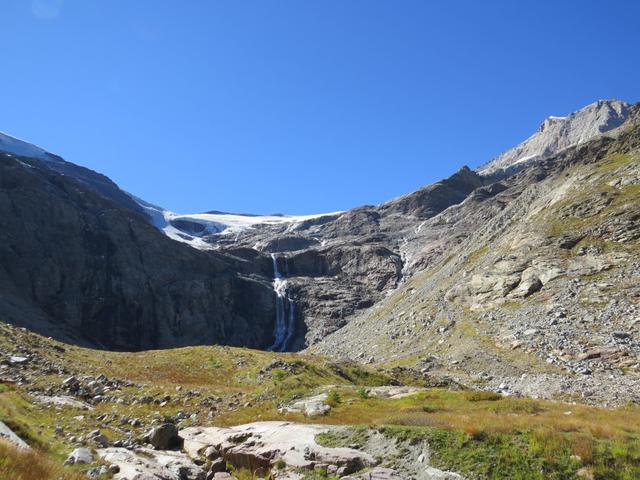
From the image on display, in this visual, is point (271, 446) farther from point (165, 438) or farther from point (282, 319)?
point (282, 319)

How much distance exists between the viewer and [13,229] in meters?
119

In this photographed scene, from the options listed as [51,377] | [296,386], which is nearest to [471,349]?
[296,386]

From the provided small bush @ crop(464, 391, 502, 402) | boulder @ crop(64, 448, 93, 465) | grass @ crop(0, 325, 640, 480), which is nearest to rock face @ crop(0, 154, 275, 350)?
grass @ crop(0, 325, 640, 480)

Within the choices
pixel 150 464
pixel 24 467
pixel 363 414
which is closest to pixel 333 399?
pixel 363 414

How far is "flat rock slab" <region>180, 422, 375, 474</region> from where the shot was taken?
14.6 metres

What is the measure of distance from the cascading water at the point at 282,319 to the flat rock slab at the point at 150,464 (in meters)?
122

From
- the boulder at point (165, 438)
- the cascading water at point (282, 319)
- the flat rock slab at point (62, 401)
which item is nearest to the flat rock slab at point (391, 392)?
the boulder at point (165, 438)

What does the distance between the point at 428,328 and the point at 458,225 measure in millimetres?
106636

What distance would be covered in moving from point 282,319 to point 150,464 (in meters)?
135

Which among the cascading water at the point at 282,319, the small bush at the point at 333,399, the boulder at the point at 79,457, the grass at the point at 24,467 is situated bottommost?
A: the cascading water at the point at 282,319

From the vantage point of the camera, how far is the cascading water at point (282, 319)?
5477 inches

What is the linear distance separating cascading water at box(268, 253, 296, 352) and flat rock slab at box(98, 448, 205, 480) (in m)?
122

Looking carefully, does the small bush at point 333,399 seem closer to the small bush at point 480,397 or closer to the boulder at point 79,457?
the small bush at point 480,397

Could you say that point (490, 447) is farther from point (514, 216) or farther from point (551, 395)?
point (514, 216)
